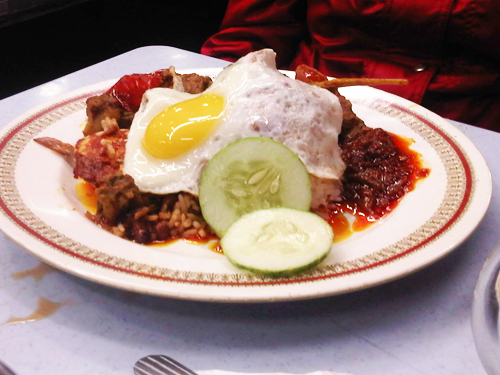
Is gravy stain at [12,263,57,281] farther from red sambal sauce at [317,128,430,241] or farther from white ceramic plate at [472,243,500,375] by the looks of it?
white ceramic plate at [472,243,500,375]

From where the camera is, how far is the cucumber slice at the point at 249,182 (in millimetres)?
2129

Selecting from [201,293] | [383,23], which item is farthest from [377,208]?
[383,23]

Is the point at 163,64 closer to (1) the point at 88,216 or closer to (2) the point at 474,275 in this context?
(1) the point at 88,216

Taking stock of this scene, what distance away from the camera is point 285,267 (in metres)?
1.71

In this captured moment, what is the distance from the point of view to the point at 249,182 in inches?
84.2

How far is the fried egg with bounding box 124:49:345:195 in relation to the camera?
2.33 meters

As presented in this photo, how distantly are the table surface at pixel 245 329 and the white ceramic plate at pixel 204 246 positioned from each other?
157 millimetres

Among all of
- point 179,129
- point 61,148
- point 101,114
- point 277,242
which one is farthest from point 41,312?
point 101,114

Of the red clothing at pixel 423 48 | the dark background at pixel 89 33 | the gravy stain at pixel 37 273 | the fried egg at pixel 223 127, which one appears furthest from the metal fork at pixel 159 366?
the dark background at pixel 89 33

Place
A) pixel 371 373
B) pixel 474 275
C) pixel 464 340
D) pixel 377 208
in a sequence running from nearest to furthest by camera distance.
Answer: pixel 371 373, pixel 464 340, pixel 474 275, pixel 377 208

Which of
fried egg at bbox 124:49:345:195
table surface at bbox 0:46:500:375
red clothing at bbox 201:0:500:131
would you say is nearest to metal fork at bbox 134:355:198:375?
table surface at bbox 0:46:500:375

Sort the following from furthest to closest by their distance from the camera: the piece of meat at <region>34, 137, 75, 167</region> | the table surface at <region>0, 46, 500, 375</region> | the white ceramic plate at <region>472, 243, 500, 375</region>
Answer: the piece of meat at <region>34, 137, 75, 167</region> < the table surface at <region>0, 46, 500, 375</region> < the white ceramic plate at <region>472, 243, 500, 375</region>

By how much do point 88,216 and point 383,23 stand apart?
2889mm

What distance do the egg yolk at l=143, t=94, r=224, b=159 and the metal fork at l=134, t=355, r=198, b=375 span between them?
1058 mm
